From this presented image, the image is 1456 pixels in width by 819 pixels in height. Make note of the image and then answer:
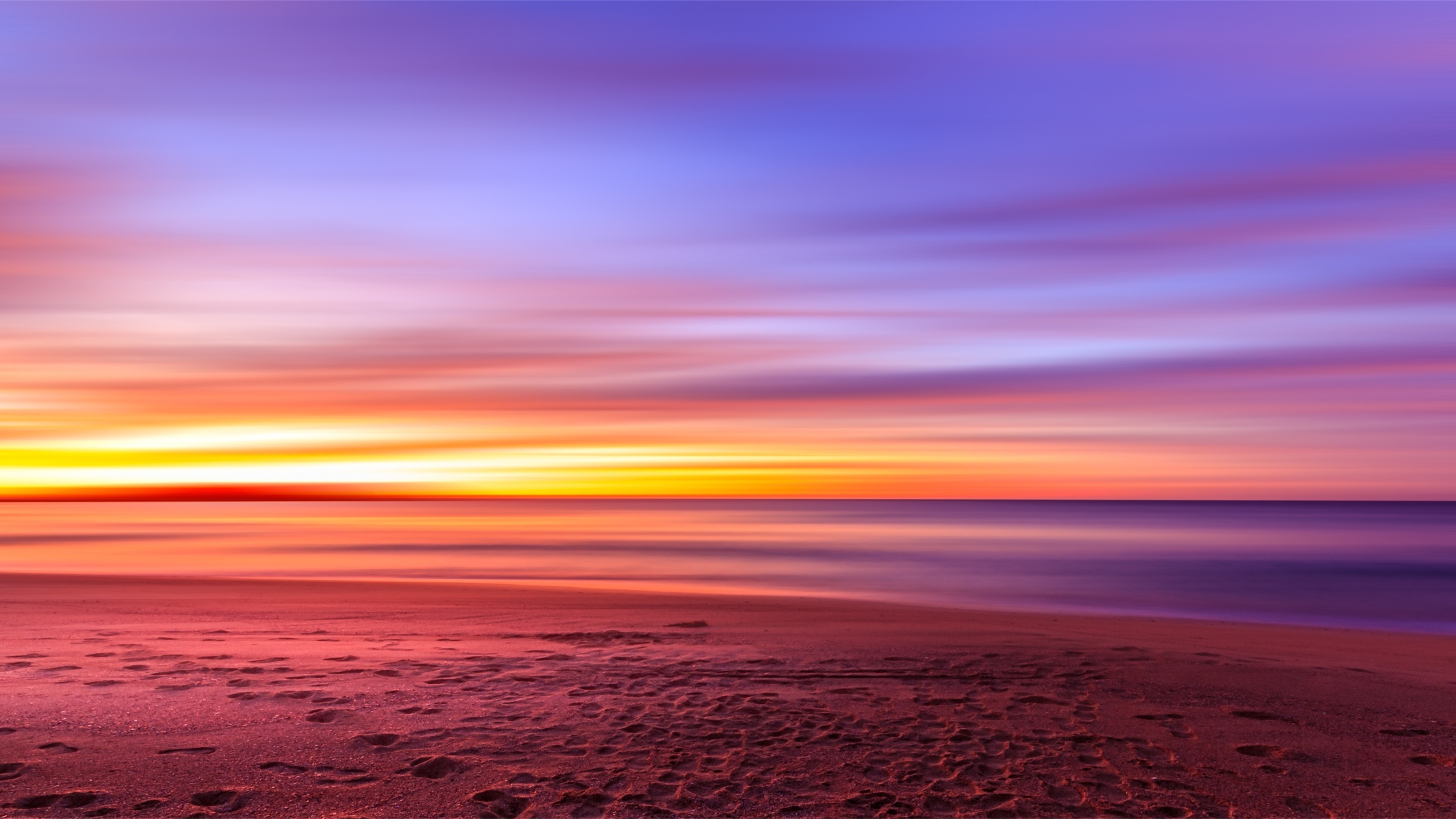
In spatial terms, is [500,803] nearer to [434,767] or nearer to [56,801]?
[434,767]

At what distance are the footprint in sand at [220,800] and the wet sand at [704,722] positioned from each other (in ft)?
0.07

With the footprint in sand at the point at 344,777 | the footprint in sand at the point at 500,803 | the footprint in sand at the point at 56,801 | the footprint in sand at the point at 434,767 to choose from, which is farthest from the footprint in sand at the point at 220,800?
the footprint in sand at the point at 500,803

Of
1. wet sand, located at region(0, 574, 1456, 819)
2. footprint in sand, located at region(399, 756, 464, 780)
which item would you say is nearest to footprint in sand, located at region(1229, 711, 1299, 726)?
wet sand, located at region(0, 574, 1456, 819)

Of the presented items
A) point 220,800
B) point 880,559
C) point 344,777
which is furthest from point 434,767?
point 880,559

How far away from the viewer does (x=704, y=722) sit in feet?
27.6

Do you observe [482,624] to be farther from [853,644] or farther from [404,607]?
[853,644]

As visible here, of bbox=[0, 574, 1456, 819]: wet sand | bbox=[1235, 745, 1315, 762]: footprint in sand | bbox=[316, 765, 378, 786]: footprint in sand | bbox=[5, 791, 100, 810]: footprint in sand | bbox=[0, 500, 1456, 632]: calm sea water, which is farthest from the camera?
bbox=[0, 500, 1456, 632]: calm sea water

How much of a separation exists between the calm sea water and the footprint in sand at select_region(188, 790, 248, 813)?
19883 mm

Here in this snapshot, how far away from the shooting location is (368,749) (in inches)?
292

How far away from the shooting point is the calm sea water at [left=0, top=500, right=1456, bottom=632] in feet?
92.8

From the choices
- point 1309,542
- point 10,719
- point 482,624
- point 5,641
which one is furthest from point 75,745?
point 1309,542

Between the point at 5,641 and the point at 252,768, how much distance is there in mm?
7887

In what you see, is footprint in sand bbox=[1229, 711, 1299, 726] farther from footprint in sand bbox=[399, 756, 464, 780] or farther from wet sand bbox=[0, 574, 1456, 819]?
footprint in sand bbox=[399, 756, 464, 780]

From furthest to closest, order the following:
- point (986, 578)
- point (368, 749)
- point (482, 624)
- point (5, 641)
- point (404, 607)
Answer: point (986, 578) → point (404, 607) → point (482, 624) → point (5, 641) → point (368, 749)
